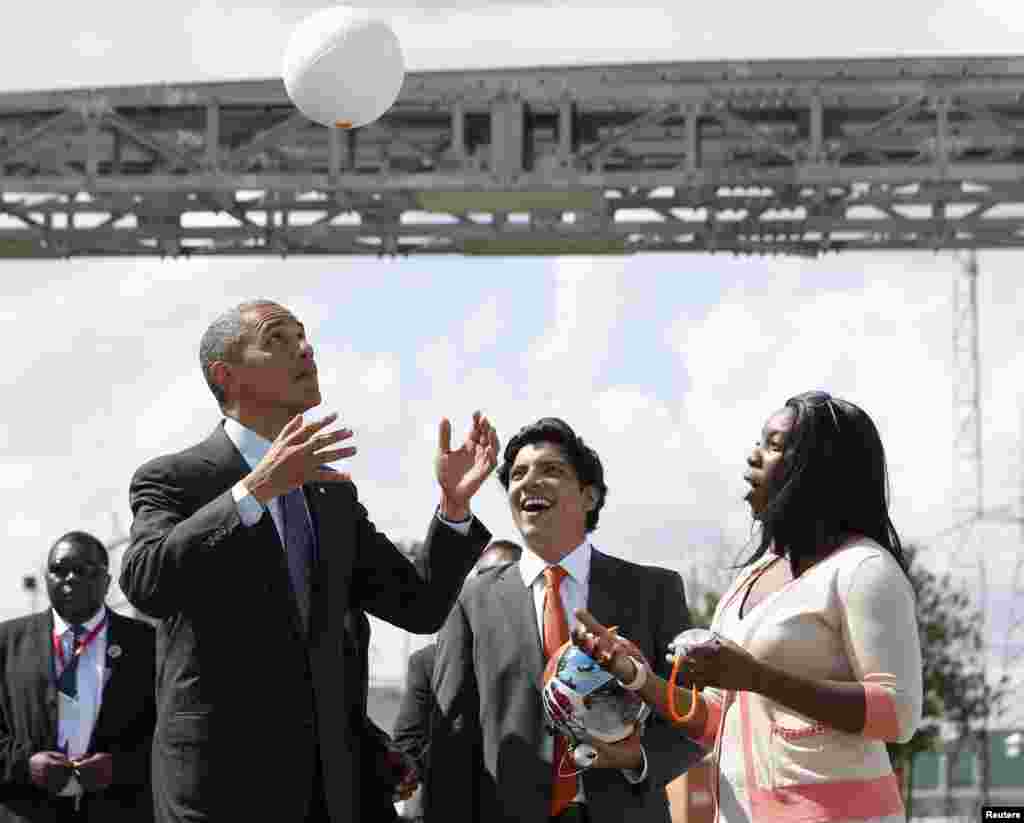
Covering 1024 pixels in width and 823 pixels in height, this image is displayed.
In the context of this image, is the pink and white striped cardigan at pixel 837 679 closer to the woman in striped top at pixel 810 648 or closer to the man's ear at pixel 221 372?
the woman in striped top at pixel 810 648

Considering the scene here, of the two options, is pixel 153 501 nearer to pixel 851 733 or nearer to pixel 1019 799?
pixel 851 733

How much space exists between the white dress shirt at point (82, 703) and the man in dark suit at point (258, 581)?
2721 millimetres

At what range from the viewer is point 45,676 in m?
9.04

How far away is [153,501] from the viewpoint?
20.7ft

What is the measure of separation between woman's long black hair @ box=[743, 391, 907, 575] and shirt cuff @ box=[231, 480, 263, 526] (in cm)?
132

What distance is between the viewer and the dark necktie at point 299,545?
20.7ft

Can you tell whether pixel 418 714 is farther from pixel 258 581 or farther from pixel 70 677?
pixel 70 677

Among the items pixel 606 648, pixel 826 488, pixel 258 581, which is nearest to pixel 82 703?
pixel 258 581

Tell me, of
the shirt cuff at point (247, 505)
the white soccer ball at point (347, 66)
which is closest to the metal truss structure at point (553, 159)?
the white soccer ball at point (347, 66)

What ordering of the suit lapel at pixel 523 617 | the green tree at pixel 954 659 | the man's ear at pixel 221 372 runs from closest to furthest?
the man's ear at pixel 221 372 < the suit lapel at pixel 523 617 < the green tree at pixel 954 659

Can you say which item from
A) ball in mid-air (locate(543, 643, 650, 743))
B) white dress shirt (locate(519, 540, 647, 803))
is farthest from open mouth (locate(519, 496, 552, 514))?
ball in mid-air (locate(543, 643, 650, 743))

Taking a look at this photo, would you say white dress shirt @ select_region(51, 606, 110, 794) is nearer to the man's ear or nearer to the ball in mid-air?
the man's ear

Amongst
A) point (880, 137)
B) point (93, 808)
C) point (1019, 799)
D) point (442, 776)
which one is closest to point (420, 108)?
point (880, 137)

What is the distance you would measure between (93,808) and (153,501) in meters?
2.81
